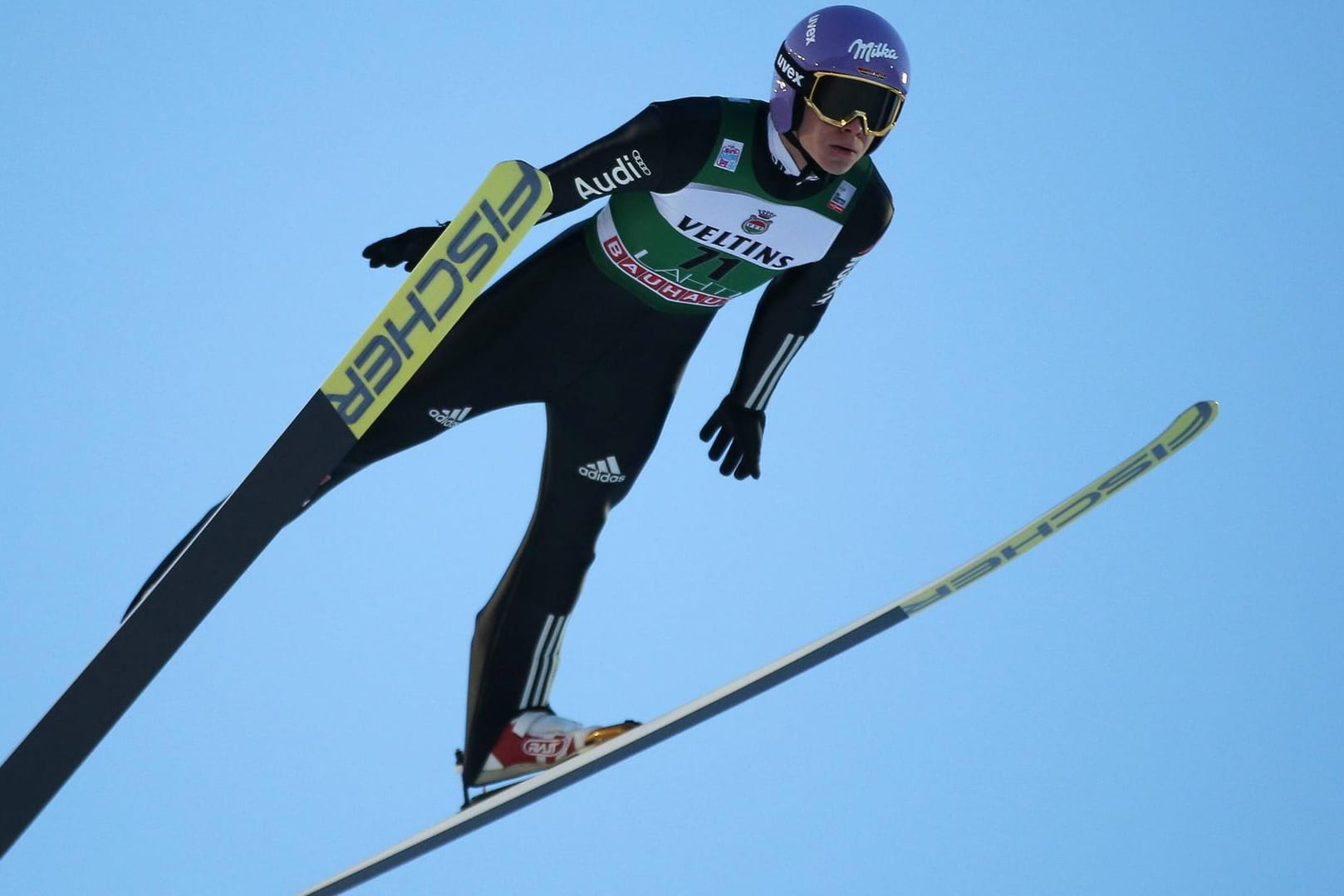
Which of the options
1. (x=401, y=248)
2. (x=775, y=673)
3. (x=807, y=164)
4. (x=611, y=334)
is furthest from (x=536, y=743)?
(x=807, y=164)

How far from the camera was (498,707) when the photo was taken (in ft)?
12.8

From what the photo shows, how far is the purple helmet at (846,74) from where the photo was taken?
3533mm

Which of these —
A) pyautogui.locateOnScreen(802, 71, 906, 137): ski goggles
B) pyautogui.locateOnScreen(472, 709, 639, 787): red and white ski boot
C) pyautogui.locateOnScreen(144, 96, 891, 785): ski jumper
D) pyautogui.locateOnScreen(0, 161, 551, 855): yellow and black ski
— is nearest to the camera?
pyautogui.locateOnScreen(0, 161, 551, 855): yellow and black ski

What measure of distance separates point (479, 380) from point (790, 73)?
2.83ft

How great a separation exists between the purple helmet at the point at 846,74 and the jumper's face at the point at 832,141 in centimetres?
2

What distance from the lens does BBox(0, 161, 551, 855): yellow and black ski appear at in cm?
312

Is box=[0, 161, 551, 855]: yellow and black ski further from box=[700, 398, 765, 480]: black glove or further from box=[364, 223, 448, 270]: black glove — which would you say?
box=[700, 398, 765, 480]: black glove

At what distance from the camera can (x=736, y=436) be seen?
159 inches

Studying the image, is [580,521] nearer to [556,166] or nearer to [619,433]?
[619,433]

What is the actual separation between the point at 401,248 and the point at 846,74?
90cm

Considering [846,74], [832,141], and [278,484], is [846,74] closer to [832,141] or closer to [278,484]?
[832,141]

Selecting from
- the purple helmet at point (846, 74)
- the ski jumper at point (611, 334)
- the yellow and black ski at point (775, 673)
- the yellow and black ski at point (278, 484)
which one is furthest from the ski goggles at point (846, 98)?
the yellow and black ski at point (775, 673)

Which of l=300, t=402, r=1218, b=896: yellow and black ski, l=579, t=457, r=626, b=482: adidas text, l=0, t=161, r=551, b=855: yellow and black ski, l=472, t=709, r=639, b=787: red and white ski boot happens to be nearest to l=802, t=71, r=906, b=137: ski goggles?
l=0, t=161, r=551, b=855: yellow and black ski

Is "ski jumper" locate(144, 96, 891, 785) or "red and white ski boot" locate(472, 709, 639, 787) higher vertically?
"ski jumper" locate(144, 96, 891, 785)
